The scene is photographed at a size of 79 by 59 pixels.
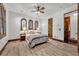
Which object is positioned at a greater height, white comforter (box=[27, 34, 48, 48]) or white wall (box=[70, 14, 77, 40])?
white wall (box=[70, 14, 77, 40])

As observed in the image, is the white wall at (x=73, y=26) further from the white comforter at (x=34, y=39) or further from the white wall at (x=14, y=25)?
the white wall at (x=14, y=25)

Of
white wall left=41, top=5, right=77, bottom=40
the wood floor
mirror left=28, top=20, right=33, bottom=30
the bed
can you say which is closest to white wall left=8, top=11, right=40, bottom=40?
mirror left=28, top=20, right=33, bottom=30

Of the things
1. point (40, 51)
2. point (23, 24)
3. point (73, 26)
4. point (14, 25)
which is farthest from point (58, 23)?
point (40, 51)

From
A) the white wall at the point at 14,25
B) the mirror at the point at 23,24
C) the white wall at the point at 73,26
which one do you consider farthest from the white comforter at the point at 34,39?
the mirror at the point at 23,24

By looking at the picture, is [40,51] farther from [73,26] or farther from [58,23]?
[73,26]

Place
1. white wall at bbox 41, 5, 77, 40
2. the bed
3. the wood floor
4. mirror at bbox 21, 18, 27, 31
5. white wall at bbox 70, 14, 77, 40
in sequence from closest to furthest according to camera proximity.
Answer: the wood floor, the bed, white wall at bbox 41, 5, 77, 40, white wall at bbox 70, 14, 77, 40, mirror at bbox 21, 18, 27, 31

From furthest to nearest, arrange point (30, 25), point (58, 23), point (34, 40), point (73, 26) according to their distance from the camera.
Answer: point (30, 25), point (58, 23), point (73, 26), point (34, 40)

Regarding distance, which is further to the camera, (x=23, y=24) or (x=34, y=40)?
(x=23, y=24)

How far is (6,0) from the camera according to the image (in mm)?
2168

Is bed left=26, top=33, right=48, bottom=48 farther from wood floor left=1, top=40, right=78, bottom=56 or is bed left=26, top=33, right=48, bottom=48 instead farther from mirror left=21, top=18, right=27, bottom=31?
mirror left=21, top=18, right=27, bottom=31

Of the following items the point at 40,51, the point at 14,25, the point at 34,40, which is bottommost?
the point at 40,51

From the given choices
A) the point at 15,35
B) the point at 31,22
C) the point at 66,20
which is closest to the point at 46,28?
the point at 31,22

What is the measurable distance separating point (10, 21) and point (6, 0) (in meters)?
5.35

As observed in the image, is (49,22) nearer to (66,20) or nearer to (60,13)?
(66,20)
